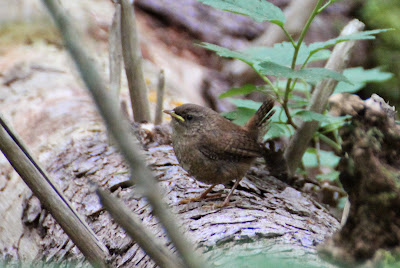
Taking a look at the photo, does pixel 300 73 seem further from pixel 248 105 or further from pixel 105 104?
pixel 105 104

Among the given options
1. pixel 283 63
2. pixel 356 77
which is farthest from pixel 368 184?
pixel 356 77

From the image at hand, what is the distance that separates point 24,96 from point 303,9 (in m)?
3.38

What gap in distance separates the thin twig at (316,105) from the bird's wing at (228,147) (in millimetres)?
591

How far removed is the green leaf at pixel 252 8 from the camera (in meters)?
2.27

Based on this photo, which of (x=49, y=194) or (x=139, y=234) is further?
(x=49, y=194)

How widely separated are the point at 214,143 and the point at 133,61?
40.4 inches

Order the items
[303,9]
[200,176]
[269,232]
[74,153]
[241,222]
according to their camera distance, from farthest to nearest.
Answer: [303,9], [74,153], [200,176], [241,222], [269,232]

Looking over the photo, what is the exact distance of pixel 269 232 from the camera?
6.74ft

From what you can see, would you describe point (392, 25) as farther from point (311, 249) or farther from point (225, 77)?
point (311, 249)

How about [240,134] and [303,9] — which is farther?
[303,9]

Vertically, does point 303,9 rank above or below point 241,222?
above

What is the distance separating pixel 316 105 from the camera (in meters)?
3.47

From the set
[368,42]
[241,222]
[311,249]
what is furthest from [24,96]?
[368,42]

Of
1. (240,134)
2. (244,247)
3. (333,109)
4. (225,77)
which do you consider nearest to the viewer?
(333,109)
